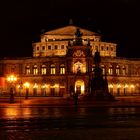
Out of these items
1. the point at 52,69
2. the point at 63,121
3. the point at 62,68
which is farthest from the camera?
the point at 52,69

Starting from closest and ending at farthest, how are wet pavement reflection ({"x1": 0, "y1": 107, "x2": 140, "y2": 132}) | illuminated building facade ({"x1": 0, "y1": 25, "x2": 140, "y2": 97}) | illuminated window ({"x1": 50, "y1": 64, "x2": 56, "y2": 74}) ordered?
wet pavement reflection ({"x1": 0, "y1": 107, "x2": 140, "y2": 132})
illuminated building facade ({"x1": 0, "y1": 25, "x2": 140, "y2": 97})
illuminated window ({"x1": 50, "y1": 64, "x2": 56, "y2": 74})

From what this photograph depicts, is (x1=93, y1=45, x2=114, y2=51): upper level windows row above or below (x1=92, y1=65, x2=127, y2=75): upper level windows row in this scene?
above

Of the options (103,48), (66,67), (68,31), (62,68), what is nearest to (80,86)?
(66,67)

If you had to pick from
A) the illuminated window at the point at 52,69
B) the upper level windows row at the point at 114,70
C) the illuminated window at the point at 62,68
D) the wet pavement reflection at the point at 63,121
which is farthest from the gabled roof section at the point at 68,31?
the wet pavement reflection at the point at 63,121

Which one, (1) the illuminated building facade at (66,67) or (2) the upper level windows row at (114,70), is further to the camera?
(2) the upper level windows row at (114,70)

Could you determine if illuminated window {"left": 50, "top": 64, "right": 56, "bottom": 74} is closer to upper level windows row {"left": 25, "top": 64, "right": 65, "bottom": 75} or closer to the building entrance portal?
upper level windows row {"left": 25, "top": 64, "right": 65, "bottom": 75}

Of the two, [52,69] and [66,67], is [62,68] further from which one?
[52,69]

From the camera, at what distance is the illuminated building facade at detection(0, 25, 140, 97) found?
11525cm

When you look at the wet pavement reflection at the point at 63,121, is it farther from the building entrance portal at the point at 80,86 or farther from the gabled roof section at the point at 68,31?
the gabled roof section at the point at 68,31

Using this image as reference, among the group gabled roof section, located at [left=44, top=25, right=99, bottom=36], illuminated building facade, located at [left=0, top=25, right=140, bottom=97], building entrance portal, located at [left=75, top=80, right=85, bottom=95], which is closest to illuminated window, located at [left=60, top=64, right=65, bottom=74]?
illuminated building facade, located at [left=0, top=25, right=140, bottom=97]

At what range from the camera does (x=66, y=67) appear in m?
116

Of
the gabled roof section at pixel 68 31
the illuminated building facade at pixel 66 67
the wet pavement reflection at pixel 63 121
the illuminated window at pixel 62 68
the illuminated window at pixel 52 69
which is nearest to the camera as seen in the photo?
the wet pavement reflection at pixel 63 121

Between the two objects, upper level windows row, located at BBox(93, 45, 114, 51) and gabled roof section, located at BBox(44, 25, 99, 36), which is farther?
gabled roof section, located at BBox(44, 25, 99, 36)

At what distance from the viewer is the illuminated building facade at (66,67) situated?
115 meters
